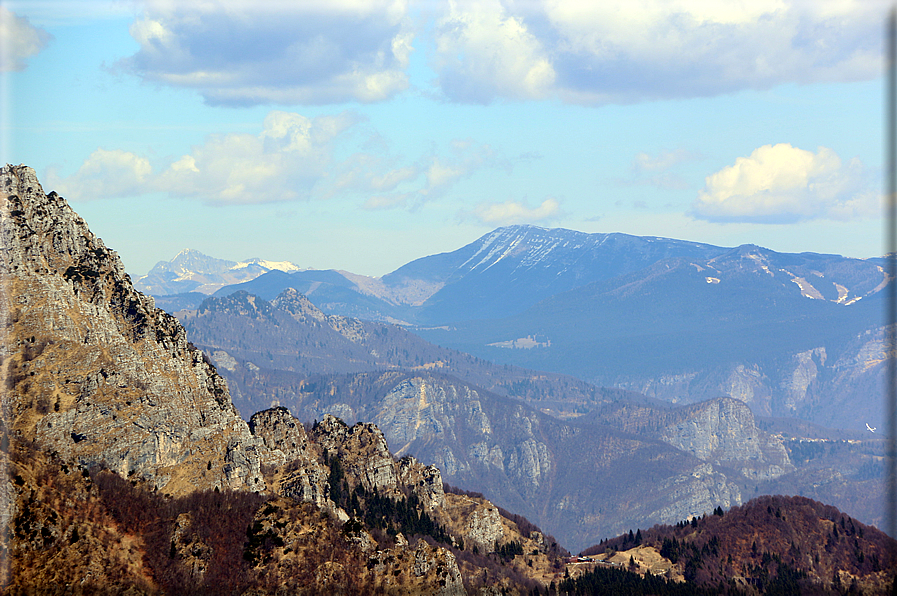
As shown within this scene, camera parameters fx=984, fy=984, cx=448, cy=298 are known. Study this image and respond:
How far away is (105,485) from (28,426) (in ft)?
64.5

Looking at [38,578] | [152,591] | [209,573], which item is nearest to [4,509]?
[38,578]

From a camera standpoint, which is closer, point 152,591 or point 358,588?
point 152,591

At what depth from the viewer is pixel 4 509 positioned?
516 feet

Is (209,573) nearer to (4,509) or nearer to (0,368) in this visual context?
(4,509)

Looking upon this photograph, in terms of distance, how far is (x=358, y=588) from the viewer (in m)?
187

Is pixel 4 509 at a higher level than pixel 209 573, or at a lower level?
higher

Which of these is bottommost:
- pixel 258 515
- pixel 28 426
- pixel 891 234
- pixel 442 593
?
pixel 442 593

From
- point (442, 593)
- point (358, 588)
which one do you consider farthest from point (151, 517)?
point (442, 593)

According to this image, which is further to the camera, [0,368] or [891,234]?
[0,368]

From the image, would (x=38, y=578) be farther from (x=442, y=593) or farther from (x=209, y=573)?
(x=442, y=593)

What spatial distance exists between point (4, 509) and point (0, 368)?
167ft

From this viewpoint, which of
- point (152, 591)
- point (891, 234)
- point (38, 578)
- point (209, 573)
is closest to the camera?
point (891, 234)

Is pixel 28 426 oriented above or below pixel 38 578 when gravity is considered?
above

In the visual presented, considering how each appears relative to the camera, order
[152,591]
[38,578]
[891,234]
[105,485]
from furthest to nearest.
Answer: [105,485] < [152,591] < [38,578] < [891,234]
